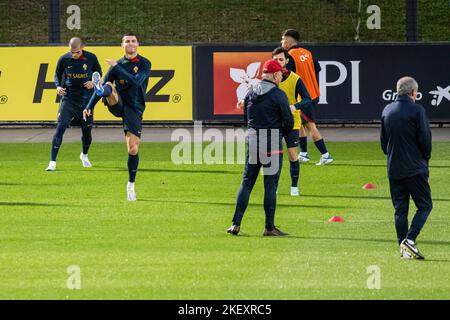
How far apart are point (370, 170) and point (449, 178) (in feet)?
5.43

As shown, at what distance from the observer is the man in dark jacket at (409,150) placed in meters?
12.0

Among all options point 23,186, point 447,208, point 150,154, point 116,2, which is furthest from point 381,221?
point 116,2

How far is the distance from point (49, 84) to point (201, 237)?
14253 mm

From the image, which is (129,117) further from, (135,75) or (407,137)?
(407,137)

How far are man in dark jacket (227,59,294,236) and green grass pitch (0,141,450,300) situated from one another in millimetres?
407

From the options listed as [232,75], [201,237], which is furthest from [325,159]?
[201,237]

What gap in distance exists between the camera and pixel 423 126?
12000 mm

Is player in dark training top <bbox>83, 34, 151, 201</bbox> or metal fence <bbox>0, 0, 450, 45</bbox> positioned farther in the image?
metal fence <bbox>0, 0, 450, 45</bbox>

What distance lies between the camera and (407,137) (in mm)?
12086

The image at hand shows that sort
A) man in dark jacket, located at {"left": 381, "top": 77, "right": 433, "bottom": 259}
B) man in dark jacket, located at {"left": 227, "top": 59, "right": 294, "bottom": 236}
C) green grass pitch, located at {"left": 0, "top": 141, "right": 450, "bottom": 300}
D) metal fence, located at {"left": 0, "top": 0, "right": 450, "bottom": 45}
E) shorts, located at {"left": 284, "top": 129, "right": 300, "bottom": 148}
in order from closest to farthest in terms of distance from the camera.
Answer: green grass pitch, located at {"left": 0, "top": 141, "right": 450, "bottom": 300} → man in dark jacket, located at {"left": 381, "top": 77, "right": 433, "bottom": 259} → man in dark jacket, located at {"left": 227, "top": 59, "right": 294, "bottom": 236} → shorts, located at {"left": 284, "top": 129, "right": 300, "bottom": 148} → metal fence, located at {"left": 0, "top": 0, "right": 450, "bottom": 45}

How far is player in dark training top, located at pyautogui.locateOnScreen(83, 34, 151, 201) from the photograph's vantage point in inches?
658

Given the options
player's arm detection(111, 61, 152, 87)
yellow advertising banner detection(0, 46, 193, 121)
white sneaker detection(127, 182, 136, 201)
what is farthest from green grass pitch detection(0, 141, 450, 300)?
yellow advertising banner detection(0, 46, 193, 121)

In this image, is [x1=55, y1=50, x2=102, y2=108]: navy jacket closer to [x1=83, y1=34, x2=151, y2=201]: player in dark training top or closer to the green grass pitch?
the green grass pitch
